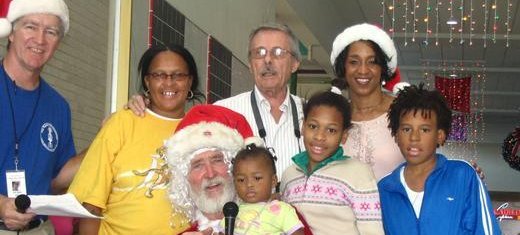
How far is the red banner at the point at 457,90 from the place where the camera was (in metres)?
18.6

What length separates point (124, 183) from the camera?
350 cm

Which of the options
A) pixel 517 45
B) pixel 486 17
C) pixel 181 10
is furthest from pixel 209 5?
pixel 517 45

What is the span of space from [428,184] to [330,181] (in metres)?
0.44

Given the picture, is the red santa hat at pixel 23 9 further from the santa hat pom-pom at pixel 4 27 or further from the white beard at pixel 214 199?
the white beard at pixel 214 199

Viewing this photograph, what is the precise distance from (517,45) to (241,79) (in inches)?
418

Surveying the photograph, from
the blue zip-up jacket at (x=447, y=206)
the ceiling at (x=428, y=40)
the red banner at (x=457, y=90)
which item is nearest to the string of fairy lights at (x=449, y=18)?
the ceiling at (x=428, y=40)

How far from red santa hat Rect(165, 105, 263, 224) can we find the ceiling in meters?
7.54

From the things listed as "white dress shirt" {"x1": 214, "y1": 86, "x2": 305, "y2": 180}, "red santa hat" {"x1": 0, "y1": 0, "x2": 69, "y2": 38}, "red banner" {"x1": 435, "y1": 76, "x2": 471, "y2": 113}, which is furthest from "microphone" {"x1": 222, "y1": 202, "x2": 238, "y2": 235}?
"red banner" {"x1": 435, "y1": 76, "x2": 471, "y2": 113}

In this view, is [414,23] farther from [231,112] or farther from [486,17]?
[231,112]

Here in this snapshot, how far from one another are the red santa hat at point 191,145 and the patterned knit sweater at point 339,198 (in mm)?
281

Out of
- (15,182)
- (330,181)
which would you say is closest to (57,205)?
(15,182)

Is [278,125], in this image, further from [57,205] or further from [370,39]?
[57,205]

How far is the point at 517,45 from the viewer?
17859mm

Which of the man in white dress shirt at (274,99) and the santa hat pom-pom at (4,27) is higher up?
the santa hat pom-pom at (4,27)
